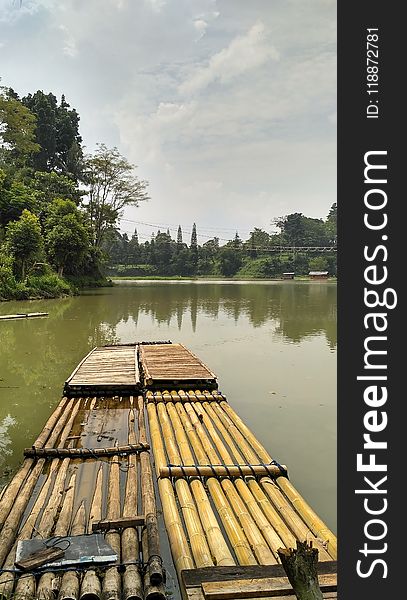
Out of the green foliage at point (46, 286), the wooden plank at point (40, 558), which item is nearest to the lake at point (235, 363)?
the wooden plank at point (40, 558)

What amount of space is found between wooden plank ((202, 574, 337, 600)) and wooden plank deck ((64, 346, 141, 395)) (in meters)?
5.11

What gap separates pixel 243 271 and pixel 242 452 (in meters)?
64.6

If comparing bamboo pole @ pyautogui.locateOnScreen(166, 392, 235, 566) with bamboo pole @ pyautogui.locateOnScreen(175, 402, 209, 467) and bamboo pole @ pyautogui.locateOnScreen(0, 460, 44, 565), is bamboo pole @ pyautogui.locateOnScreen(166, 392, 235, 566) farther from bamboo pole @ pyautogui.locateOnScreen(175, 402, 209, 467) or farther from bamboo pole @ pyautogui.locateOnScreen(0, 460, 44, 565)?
bamboo pole @ pyautogui.locateOnScreen(0, 460, 44, 565)

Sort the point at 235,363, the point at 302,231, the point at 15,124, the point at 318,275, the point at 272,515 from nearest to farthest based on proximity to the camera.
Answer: the point at 272,515 < the point at 235,363 < the point at 15,124 < the point at 318,275 < the point at 302,231

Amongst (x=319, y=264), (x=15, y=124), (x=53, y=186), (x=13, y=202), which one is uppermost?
(x=15, y=124)

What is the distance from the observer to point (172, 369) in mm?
8641

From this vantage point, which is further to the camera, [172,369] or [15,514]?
[172,369]

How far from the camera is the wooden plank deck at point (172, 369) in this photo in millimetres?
7977

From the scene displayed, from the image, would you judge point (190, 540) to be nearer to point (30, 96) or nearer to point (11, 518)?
point (11, 518)

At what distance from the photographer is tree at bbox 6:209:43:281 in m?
23.0

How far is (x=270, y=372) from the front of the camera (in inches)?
373

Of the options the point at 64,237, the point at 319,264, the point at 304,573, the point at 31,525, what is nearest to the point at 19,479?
the point at 31,525

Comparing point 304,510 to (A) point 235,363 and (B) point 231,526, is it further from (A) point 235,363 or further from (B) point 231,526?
(A) point 235,363

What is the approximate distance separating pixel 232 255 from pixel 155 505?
66.6 metres
